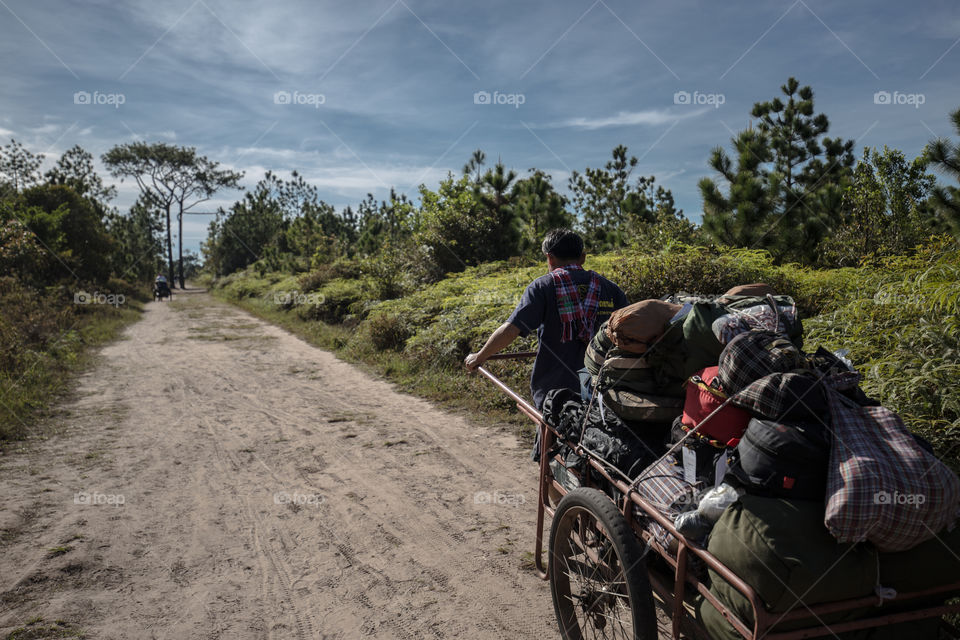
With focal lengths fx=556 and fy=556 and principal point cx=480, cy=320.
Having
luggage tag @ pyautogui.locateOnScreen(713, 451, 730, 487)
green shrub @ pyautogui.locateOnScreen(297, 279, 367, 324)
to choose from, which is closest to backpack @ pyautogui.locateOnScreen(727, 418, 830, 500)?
luggage tag @ pyautogui.locateOnScreen(713, 451, 730, 487)

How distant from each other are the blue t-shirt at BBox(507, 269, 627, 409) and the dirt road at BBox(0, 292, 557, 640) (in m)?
1.21

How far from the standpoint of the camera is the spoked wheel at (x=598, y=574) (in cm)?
209

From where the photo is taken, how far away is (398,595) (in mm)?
3318

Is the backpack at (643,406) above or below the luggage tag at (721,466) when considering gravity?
above

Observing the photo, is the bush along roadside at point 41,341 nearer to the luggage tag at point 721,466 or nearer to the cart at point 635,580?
the cart at point 635,580

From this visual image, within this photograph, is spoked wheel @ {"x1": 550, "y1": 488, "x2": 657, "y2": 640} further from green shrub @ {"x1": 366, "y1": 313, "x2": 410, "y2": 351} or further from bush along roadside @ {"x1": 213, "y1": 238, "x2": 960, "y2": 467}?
green shrub @ {"x1": 366, "y1": 313, "x2": 410, "y2": 351}

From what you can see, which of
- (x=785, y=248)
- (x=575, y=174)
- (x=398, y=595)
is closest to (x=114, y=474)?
(x=398, y=595)

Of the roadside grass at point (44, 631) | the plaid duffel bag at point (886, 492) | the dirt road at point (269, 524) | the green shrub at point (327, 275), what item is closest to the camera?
the plaid duffel bag at point (886, 492)

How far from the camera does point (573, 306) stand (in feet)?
11.9

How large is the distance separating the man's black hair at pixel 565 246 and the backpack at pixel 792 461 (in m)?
2.04

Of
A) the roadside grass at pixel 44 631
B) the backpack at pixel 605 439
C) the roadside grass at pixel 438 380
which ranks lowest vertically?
the roadside grass at pixel 44 631

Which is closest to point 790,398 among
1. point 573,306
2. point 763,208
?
point 573,306

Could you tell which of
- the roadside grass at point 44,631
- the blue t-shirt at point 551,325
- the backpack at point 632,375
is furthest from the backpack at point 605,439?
the roadside grass at point 44,631

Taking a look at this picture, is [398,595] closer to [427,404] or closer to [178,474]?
[178,474]
